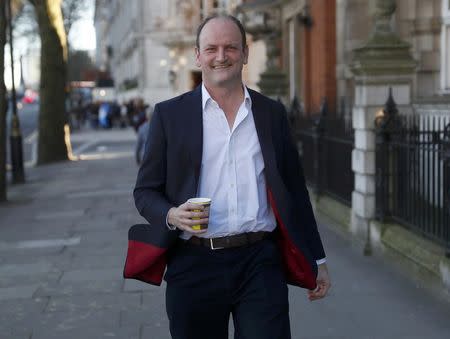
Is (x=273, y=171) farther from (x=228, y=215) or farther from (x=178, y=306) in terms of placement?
(x=178, y=306)

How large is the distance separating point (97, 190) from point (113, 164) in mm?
6950

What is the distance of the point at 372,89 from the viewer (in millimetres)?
9016

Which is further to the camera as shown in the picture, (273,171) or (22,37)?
(22,37)

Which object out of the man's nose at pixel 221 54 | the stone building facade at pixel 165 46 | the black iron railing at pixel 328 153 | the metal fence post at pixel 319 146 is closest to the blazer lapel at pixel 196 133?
the man's nose at pixel 221 54

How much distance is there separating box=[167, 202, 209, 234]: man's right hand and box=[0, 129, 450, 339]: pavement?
8.77ft

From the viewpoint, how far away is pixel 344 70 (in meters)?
16.0

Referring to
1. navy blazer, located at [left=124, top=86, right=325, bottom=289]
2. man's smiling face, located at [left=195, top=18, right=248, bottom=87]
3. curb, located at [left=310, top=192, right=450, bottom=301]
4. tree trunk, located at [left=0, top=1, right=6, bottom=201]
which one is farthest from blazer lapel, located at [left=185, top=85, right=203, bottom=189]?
tree trunk, located at [left=0, top=1, right=6, bottom=201]

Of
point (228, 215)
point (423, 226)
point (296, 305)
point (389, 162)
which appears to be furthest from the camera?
point (389, 162)

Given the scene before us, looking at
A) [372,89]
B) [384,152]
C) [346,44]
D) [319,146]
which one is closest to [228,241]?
[384,152]

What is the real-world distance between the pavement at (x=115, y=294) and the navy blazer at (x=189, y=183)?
2.28m

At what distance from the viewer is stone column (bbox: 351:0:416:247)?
8828 mm

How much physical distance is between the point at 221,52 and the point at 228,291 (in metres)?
0.97

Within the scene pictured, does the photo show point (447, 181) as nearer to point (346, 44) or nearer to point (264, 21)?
point (346, 44)

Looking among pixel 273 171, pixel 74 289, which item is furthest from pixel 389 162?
pixel 273 171
